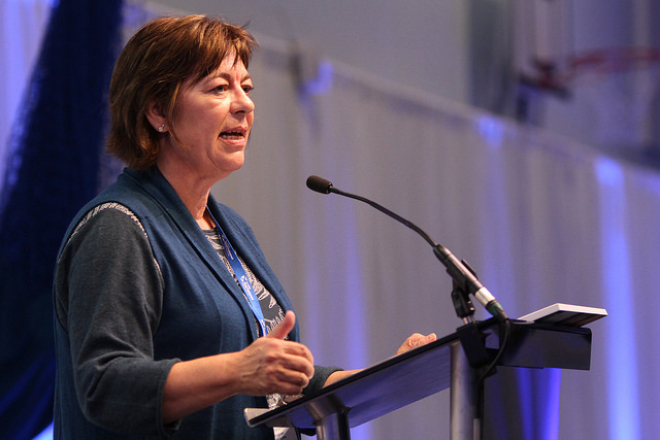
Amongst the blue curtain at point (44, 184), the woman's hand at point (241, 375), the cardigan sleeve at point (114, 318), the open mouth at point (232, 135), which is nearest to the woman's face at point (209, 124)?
the open mouth at point (232, 135)

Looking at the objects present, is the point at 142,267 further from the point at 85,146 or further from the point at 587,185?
the point at 587,185

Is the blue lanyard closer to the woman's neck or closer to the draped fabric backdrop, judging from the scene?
the woman's neck

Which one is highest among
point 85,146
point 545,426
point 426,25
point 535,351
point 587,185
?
point 426,25

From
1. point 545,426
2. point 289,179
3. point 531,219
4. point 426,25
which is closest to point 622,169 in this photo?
point 531,219

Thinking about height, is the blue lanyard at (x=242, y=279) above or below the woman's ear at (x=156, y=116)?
below

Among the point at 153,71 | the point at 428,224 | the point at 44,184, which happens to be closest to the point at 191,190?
the point at 153,71

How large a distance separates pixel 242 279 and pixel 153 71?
0.45 meters

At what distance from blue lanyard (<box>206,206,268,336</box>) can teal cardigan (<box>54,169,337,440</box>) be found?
1.7 inches

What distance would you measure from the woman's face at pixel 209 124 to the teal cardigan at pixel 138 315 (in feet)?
0.28

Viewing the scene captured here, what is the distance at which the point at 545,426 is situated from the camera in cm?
118

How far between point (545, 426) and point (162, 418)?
1.97 ft

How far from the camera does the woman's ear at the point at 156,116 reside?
58.6 inches

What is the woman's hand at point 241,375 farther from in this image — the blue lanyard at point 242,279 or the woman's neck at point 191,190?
the woman's neck at point 191,190

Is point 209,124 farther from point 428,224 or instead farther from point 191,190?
point 428,224
